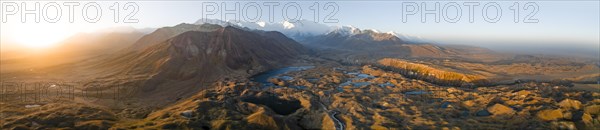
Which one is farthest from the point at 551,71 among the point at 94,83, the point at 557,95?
the point at 94,83

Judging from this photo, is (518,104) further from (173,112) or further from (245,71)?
(245,71)

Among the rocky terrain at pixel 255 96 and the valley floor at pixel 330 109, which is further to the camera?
the rocky terrain at pixel 255 96

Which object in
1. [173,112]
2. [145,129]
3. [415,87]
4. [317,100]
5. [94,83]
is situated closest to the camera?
[145,129]

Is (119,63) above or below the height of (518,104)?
above

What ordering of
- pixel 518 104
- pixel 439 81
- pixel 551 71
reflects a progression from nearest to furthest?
pixel 518 104 → pixel 439 81 → pixel 551 71

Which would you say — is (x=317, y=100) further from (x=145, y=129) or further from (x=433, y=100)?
(x=145, y=129)

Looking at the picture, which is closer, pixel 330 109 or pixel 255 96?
pixel 330 109

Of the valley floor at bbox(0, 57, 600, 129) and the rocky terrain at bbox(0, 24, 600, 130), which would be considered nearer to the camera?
the valley floor at bbox(0, 57, 600, 129)

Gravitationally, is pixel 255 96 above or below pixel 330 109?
above

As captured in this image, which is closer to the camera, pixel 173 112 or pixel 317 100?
pixel 173 112
